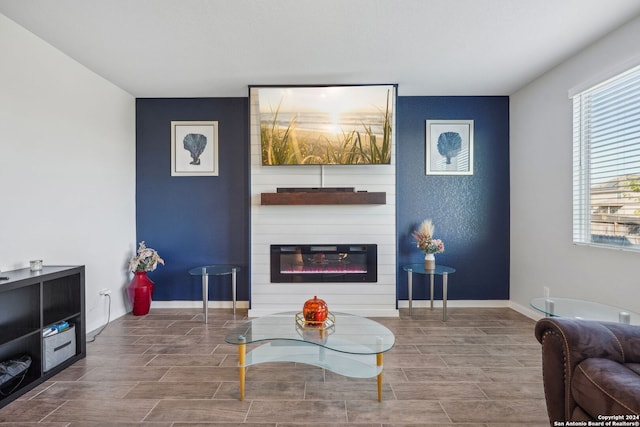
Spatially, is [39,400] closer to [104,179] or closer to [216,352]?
[216,352]

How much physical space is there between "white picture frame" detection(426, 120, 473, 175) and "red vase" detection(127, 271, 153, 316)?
368cm

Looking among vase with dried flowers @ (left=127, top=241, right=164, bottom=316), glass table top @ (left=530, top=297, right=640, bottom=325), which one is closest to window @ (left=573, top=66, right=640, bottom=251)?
glass table top @ (left=530, top=297, right=640, bottom=325)

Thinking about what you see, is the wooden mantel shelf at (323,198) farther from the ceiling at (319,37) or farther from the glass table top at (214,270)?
the ceiling at (319,37)

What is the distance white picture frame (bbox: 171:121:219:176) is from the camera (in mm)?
4219

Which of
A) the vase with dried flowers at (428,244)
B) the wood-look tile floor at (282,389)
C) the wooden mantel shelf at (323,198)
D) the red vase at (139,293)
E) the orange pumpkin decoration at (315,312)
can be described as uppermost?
the wooden mantel shelf at (323,198)

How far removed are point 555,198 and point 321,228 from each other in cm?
246

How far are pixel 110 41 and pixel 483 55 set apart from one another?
10.8ft

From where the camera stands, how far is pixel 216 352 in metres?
2.84

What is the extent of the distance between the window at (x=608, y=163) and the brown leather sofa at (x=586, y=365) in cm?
141

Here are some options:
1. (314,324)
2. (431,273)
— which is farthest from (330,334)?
(431,273)

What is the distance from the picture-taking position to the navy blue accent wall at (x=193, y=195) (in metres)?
4.23

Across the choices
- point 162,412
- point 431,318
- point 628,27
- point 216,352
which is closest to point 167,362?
point 216,352

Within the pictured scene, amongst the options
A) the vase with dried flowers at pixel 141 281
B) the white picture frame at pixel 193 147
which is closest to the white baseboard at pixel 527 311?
the white picture frame at pixel 193 147

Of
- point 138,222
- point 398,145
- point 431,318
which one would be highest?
point 398,145
